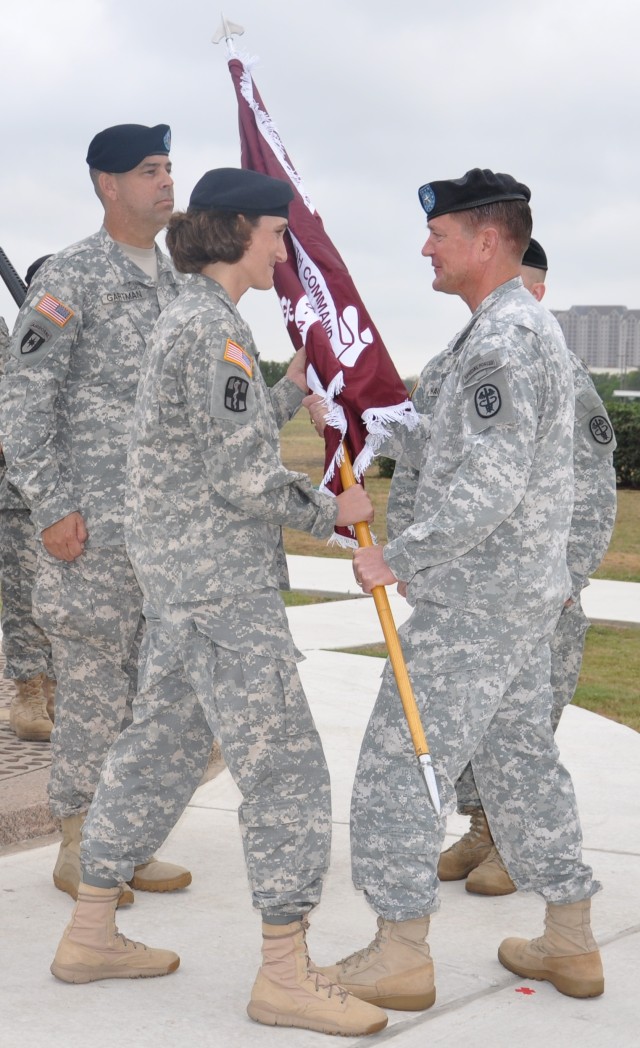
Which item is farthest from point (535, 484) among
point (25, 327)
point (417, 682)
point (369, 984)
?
point (25, 327)

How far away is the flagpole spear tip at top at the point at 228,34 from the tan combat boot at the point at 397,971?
256 cm

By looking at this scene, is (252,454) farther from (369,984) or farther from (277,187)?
(369,984)

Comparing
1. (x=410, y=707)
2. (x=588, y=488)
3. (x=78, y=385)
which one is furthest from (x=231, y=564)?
(x=588, y=488)

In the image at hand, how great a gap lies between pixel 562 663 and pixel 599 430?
79cm

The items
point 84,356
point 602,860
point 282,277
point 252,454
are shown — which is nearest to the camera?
point 252,454

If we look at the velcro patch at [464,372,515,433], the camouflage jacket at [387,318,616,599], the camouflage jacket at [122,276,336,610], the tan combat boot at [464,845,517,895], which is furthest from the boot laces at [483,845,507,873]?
the velcro patch at [464,372,515,433]

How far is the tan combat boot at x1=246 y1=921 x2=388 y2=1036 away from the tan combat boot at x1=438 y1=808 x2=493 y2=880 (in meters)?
1.21

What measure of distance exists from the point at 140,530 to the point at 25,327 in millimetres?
1016

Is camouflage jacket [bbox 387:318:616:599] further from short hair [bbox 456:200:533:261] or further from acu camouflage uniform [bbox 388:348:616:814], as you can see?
short hair [bbox 456:200:533:261]

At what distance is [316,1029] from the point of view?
3377 mm

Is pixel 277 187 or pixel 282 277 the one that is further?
pixel 282 277

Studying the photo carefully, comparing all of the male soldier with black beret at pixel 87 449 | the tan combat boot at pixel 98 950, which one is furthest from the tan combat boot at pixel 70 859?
the tan combat boot at pixel 98 950

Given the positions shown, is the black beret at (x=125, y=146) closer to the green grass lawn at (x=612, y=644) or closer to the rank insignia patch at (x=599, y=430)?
the rank insignia patch at (x=599, y=430)

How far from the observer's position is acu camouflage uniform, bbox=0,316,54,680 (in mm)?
6254
